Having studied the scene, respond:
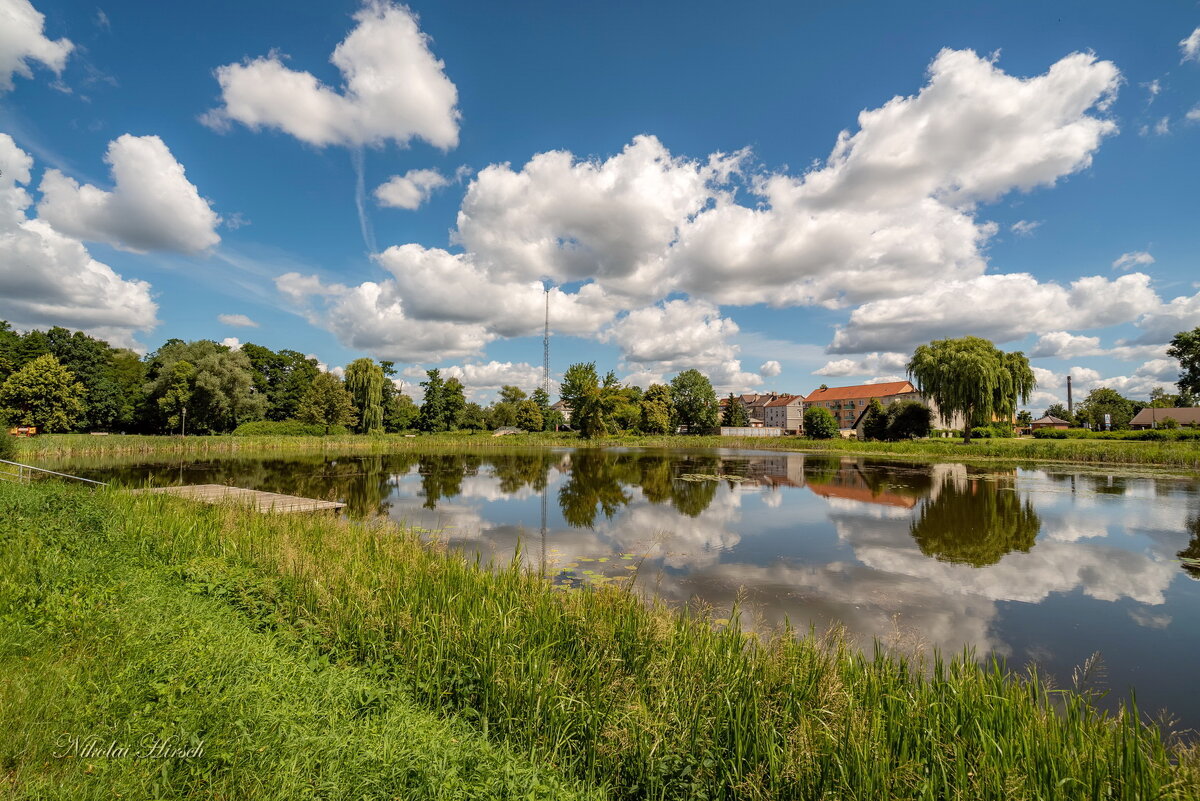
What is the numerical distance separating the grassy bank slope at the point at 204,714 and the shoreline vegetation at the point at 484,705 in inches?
0.8

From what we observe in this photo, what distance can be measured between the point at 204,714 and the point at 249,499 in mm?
14158

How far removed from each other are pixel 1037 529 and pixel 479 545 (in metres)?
15.3

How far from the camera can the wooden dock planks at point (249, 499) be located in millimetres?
13602

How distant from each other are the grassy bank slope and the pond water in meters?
3.59

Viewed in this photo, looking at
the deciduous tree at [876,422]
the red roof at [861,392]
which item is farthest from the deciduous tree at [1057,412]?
the deciduous tree at [876,422]

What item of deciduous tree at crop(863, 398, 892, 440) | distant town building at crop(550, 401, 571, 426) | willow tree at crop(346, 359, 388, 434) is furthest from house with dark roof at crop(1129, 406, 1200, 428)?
willow tree at crop(346, 359, 388, 434)

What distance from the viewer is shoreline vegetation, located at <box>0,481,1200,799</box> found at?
3.10 metres

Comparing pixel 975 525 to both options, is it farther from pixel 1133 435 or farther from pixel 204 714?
pixel 1133 435

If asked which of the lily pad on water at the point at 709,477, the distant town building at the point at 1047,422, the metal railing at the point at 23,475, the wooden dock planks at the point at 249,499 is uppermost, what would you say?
the distant town building at the point at 1047,422

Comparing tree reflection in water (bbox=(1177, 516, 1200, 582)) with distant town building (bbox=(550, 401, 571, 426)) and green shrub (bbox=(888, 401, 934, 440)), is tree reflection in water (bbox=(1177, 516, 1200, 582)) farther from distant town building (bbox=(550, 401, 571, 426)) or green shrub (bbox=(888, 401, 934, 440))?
distant town building (bbox=(550, 401, 571, 426))

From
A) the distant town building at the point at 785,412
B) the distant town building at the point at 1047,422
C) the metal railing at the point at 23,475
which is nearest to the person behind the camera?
the metal railing at the point at 23,475

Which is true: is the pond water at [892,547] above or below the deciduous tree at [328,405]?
below

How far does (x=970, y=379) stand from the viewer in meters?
40.2

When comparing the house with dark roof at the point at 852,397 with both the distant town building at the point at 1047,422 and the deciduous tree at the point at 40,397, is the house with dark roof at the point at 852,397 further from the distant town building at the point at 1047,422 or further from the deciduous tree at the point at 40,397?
the deciduous tree at the point at 40,397
